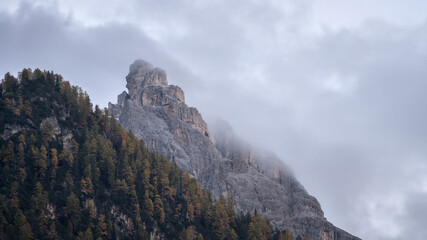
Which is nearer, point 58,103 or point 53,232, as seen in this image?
point 53,232

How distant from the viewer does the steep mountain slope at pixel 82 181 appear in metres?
148

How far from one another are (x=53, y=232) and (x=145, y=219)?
105ft

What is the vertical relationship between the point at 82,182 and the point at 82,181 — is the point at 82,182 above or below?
below

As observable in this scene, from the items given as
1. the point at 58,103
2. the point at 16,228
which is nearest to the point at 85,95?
the point at 58,103

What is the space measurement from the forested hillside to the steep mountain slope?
0.23m

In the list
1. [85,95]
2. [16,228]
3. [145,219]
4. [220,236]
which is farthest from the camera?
[85,95]

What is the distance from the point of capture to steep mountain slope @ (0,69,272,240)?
485ft

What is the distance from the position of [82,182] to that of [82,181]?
245 mm

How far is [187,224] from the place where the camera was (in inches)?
7062

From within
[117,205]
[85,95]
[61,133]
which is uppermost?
[85,95]

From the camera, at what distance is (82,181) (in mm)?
161375

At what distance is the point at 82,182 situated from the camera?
529 feet

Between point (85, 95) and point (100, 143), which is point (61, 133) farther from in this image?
point (85, 95)

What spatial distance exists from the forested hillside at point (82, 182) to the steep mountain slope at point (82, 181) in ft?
0.74
